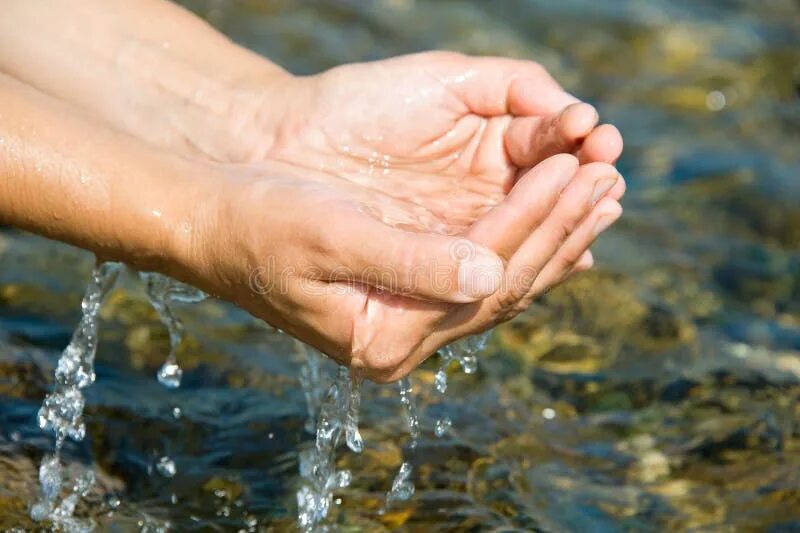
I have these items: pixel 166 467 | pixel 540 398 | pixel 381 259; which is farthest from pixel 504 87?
pixel 166 467

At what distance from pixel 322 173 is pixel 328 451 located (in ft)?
2.81

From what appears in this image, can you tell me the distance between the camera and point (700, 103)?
23.0ft

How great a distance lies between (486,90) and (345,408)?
1054mm

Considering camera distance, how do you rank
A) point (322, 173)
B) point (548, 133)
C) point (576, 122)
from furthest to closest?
point (322, 173) → point (548, 133) → point (576, 122)

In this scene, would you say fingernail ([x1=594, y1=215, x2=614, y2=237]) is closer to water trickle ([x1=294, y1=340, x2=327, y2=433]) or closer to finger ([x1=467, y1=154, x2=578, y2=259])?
finger ([x1=467, y1=154, x2=578, y2=259])

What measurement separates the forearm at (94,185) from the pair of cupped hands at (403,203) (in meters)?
0.10

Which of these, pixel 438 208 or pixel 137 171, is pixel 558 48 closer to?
pixel 438 208

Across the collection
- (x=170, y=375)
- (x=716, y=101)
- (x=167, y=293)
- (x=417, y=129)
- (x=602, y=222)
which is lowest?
(x=170, y=375)

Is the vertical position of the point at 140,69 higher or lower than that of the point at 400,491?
higher

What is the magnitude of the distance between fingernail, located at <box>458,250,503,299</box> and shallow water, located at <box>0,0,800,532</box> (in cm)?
125

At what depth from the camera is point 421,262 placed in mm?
2459

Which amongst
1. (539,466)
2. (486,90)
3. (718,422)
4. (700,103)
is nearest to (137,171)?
(486,90)

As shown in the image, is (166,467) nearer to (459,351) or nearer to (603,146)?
(459,351)

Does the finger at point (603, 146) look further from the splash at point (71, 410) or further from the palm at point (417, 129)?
the splash at point (71, 410)
